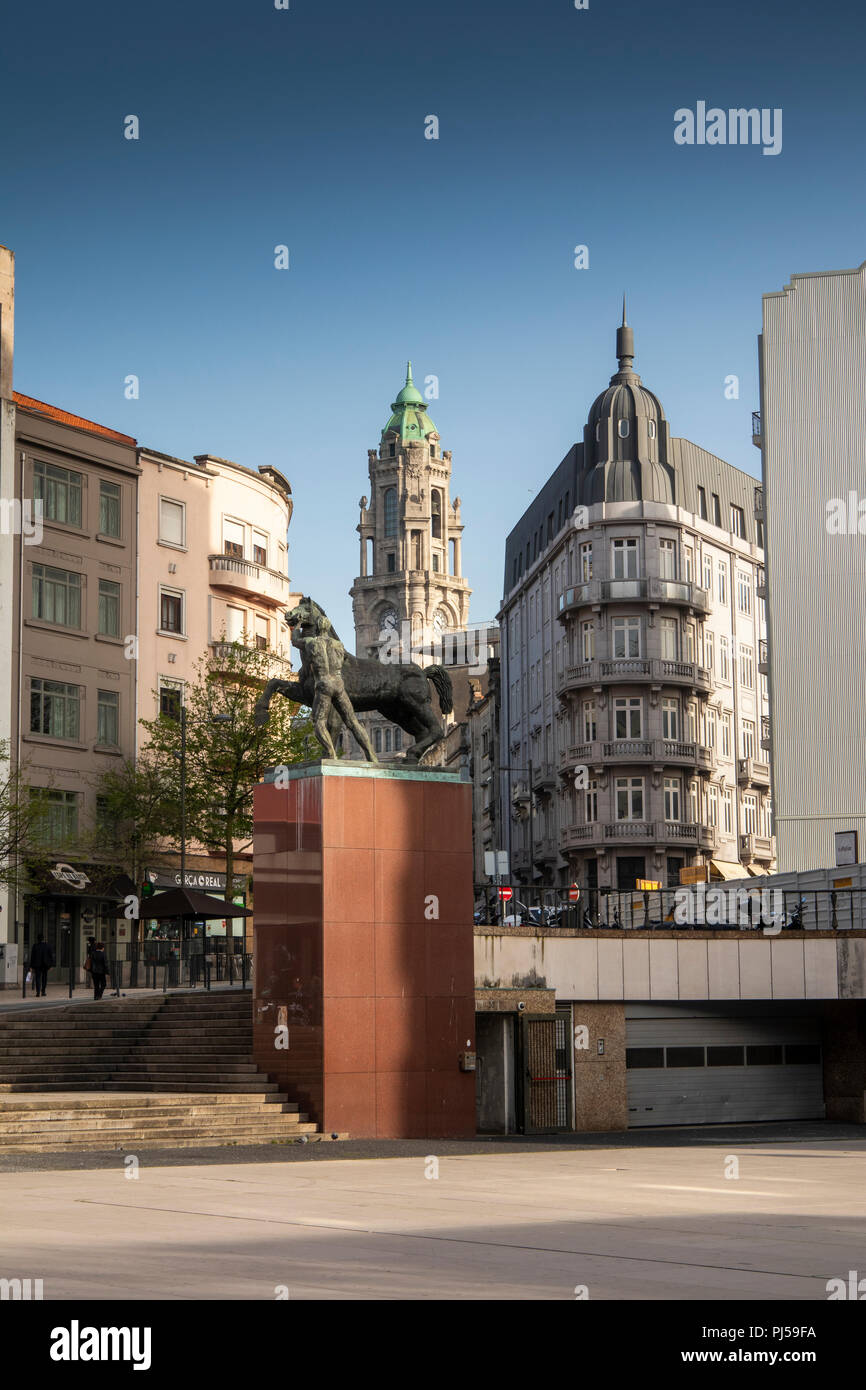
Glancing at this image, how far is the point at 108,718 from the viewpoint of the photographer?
219ft

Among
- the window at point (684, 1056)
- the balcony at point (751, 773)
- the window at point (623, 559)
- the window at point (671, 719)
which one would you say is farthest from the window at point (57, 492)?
the balcony at point (751, 773)

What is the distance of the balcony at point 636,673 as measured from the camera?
7800 centimetres

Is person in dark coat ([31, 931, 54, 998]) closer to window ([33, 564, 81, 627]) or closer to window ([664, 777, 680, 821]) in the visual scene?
window ([33, 564, 81, 627])

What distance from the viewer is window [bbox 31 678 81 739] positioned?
63281 mm

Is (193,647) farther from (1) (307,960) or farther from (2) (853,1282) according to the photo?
(2) (853,1282)

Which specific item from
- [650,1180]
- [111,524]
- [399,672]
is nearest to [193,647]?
[111,524]

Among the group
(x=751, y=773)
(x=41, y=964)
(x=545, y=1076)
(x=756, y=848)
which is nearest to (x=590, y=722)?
(x=751, y=773)

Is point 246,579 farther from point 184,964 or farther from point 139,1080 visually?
point 139,1080

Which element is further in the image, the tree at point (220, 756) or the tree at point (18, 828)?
the tree at point (220, 756)

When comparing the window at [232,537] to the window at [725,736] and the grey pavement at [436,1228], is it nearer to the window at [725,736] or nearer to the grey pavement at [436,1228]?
the window at [725,736]

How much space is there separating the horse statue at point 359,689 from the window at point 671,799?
4591cm

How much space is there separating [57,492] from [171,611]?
822cm
